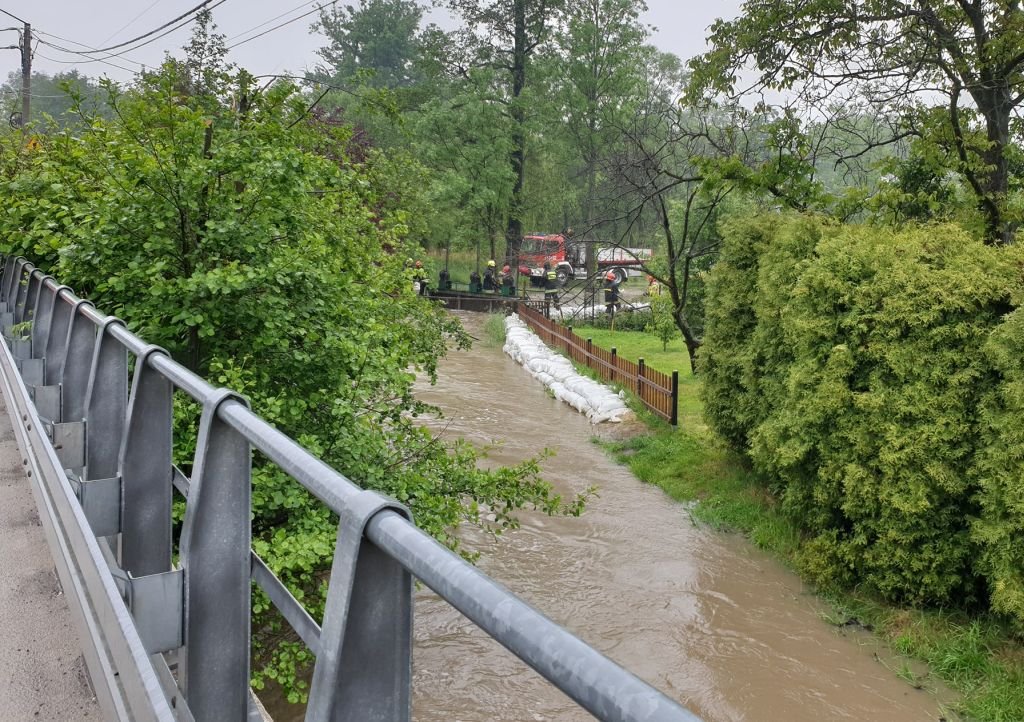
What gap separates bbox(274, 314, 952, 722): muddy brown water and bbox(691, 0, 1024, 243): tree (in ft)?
15.7

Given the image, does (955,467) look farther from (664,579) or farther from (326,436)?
(326,436)

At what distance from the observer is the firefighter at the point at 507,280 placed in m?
31.1

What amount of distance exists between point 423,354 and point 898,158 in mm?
7070

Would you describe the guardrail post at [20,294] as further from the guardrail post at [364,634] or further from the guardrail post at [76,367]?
the guardrail post at [364,634]

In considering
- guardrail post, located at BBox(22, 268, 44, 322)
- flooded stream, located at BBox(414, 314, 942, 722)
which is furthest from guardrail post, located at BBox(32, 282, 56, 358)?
flooded stream, located at BBox(414, 314, 942, 722)

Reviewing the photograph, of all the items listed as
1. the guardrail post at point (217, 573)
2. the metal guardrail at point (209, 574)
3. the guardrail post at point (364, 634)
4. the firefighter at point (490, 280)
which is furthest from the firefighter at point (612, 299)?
the guardrail post at point (364, 634)

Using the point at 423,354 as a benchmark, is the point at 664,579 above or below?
below

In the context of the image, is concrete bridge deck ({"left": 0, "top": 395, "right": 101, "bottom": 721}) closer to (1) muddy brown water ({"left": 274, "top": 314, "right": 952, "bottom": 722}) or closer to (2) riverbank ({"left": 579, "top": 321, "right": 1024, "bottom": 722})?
(1) muddy brown water ({"left": 274, "top": 314, "right": 952, "bottom": 722})

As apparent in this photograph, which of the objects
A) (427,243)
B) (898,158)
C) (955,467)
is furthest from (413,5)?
(955,467)

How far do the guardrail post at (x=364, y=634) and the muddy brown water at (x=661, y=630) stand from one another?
3.26 metres

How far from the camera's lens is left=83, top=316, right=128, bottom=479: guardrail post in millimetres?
Result: 3145

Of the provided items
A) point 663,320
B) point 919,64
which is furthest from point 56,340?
point 663,320

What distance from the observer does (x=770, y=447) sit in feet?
27.5

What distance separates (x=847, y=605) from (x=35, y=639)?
254 inches
